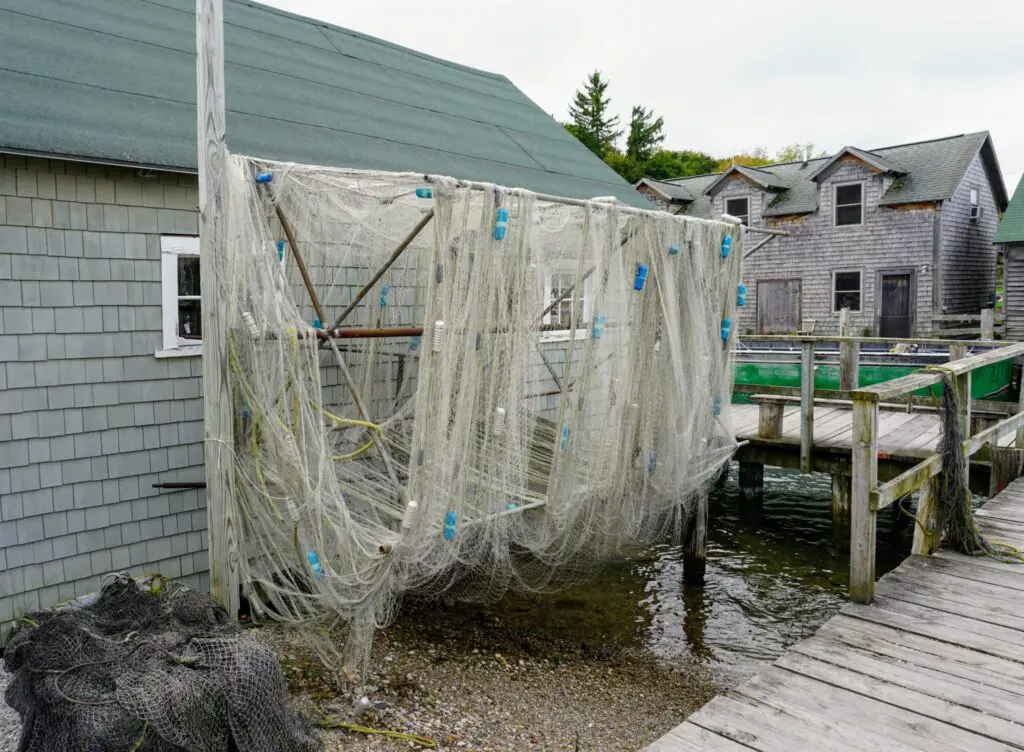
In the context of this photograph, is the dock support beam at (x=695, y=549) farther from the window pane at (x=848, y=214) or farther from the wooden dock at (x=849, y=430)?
the window pane at (x=848, y=214)

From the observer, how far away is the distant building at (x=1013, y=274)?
1897 cm

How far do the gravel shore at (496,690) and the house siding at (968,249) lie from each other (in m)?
19.2

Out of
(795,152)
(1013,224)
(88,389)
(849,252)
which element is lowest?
(88,389)

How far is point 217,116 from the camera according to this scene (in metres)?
3.98

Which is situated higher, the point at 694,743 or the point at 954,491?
the point at 954,491

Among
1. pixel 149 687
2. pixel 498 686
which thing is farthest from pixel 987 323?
pixel 149 687

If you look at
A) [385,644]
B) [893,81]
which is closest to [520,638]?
[385,644]

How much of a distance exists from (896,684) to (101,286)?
5177 mm

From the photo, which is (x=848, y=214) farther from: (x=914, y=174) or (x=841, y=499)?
(x=841, y=499)

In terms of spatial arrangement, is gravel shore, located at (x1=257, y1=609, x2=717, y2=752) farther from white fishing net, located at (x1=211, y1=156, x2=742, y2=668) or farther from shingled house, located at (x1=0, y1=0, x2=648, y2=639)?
shingled house, located at (x1=0, y1=0, x2=648, y2=639)

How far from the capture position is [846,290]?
23219mm

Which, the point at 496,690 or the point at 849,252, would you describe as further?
the point at 849,252

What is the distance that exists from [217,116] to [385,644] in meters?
3.83

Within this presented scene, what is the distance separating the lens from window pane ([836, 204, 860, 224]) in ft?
74.6
